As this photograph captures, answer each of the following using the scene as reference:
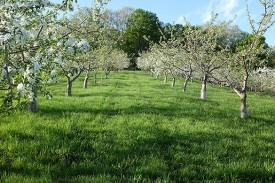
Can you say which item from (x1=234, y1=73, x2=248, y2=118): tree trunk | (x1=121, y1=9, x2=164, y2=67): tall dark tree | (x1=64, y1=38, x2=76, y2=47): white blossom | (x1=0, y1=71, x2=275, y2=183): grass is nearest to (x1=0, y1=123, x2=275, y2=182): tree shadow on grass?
(x1=0, y1=71, x2=275, y2=183): grass

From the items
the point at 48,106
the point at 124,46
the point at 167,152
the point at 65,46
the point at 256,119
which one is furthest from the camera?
the point at 124,46

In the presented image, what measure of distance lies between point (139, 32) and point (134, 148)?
94485mm

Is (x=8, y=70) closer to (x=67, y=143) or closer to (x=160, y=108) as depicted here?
(x=67, y=143)

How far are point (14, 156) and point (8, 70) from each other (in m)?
2.17

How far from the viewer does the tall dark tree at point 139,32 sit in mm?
99000

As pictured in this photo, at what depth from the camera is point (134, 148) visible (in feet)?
29.2

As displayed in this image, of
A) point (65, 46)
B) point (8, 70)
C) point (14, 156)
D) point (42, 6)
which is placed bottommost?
point (14, 156)

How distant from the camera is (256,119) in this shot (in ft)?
47.4

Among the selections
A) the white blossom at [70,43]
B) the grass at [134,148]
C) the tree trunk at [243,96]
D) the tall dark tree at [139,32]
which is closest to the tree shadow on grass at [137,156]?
the grass at [134,148]

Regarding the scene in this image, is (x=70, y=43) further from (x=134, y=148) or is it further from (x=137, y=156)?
(x=134, y=148)

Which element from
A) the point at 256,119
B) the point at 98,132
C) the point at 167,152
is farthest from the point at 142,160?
the point at 256,119

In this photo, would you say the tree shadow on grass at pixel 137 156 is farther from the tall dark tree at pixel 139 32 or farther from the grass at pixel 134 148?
the tall dark tree at pixel 139 32

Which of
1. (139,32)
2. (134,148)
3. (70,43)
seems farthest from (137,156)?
(139,32)

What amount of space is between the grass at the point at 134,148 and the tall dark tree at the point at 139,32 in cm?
8594
